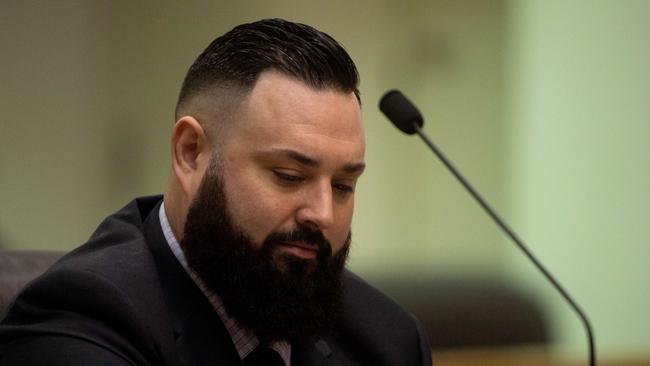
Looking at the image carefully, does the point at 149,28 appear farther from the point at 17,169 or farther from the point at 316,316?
the point at 316,316

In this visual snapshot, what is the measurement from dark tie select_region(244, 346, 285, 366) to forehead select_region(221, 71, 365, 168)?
1.20ft

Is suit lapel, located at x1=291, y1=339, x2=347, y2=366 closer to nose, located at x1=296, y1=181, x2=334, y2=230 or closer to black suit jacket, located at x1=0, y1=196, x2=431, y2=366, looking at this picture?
black suit jacket, located at x1=0, y1=196, x2=431, y2=366

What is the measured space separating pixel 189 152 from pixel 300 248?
28cm

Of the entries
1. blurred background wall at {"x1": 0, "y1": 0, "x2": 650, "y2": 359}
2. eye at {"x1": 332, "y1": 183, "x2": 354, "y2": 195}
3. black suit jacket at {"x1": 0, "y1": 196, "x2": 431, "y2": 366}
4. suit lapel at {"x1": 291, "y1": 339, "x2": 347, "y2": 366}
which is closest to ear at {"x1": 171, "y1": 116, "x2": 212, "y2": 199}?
black suit jacket at {"x1": 0, "y1": 196, "x2": 431, "y2": 366}

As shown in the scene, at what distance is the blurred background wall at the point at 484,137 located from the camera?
4871 mm

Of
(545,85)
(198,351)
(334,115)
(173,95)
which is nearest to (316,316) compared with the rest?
(198,351)

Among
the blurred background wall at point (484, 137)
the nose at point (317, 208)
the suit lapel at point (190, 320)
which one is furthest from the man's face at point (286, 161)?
the blurred background wall at point (484, 137)

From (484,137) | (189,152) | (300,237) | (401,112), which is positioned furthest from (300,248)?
(484,137)

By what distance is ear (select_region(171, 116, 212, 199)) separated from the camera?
197 centimetres

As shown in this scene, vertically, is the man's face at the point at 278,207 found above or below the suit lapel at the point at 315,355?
above

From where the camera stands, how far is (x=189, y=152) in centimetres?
200

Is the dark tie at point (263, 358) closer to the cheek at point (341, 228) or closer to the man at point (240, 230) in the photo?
the man at point (240, 230)

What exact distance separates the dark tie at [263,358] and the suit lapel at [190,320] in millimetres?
45

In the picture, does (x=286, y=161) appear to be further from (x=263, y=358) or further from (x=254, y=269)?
(x=263, y=358)
